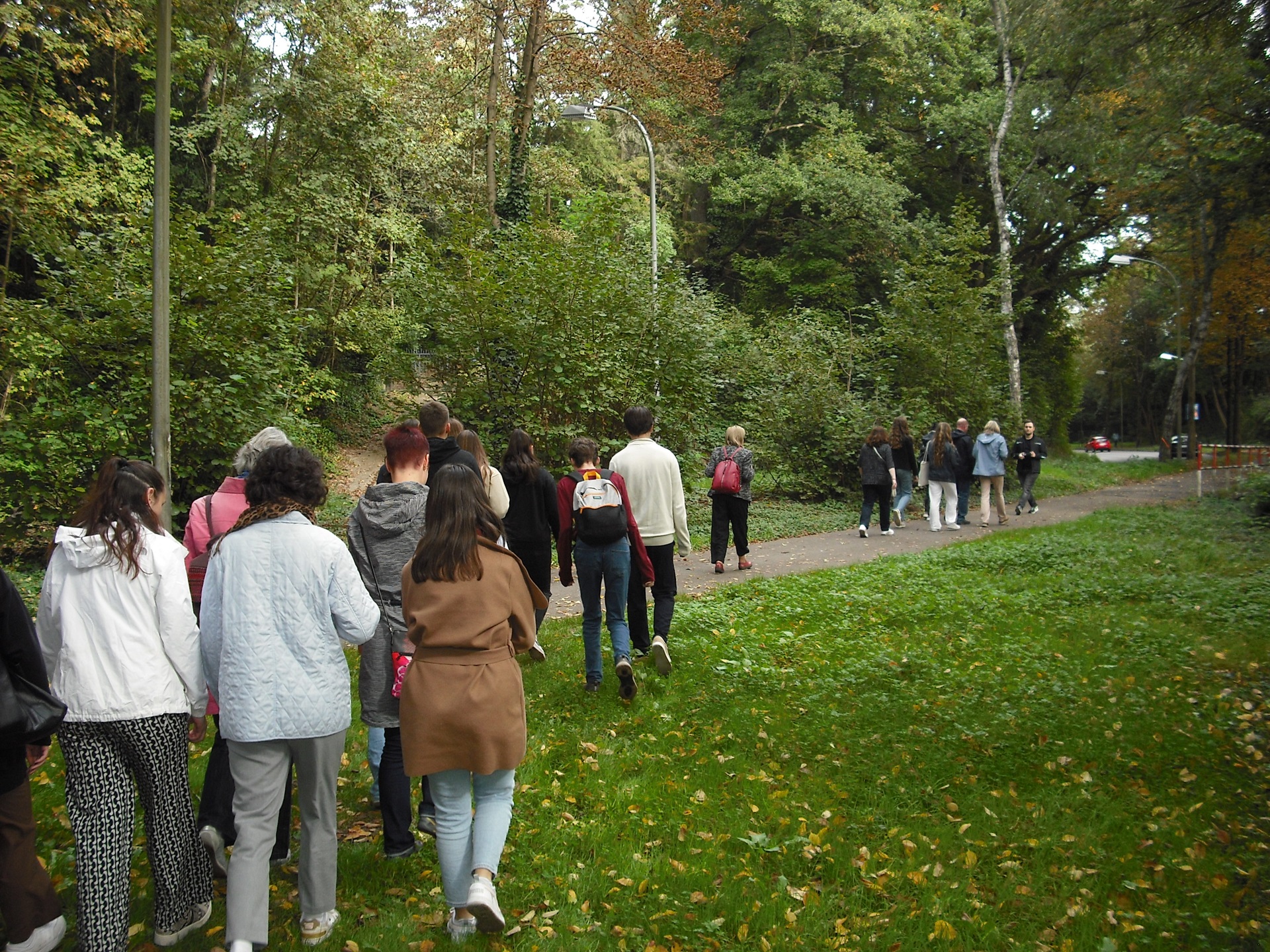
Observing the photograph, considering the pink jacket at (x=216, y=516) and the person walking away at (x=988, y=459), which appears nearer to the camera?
the pink jacket at (x=216, y=516)

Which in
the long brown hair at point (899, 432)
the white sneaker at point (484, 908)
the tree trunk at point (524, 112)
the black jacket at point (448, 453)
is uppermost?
the tree trunk at point (524, 112)

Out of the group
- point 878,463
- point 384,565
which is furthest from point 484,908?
point 878,463

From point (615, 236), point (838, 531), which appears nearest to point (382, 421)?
point (615, 236)

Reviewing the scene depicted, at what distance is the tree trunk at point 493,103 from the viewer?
69.9ft

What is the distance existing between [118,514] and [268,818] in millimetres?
1359

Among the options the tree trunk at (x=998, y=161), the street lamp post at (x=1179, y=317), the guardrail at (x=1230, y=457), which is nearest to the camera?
the guardrail at (x=1230, y=457)

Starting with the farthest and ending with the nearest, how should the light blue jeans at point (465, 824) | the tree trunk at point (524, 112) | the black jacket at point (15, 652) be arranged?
the tree trunk at point (524, 112)
the light blue jeans at point (465, 824)
the black jacket at point (15, 652)

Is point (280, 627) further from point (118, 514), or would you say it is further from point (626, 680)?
point (626, 680)

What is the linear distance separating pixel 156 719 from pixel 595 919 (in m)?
2.17

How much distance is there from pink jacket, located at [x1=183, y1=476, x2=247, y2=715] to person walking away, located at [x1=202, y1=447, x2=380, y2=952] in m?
1.02

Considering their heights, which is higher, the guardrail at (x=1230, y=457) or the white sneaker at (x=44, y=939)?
the guardrail at (x=1230, y=457)

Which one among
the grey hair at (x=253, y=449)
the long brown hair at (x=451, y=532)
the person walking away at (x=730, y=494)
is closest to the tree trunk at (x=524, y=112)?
the person walking away at (x=730, y=494)

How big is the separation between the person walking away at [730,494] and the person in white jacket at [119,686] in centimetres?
874

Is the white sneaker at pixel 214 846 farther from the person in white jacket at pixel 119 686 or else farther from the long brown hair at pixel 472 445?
the long brown hair at pixel 472 445
